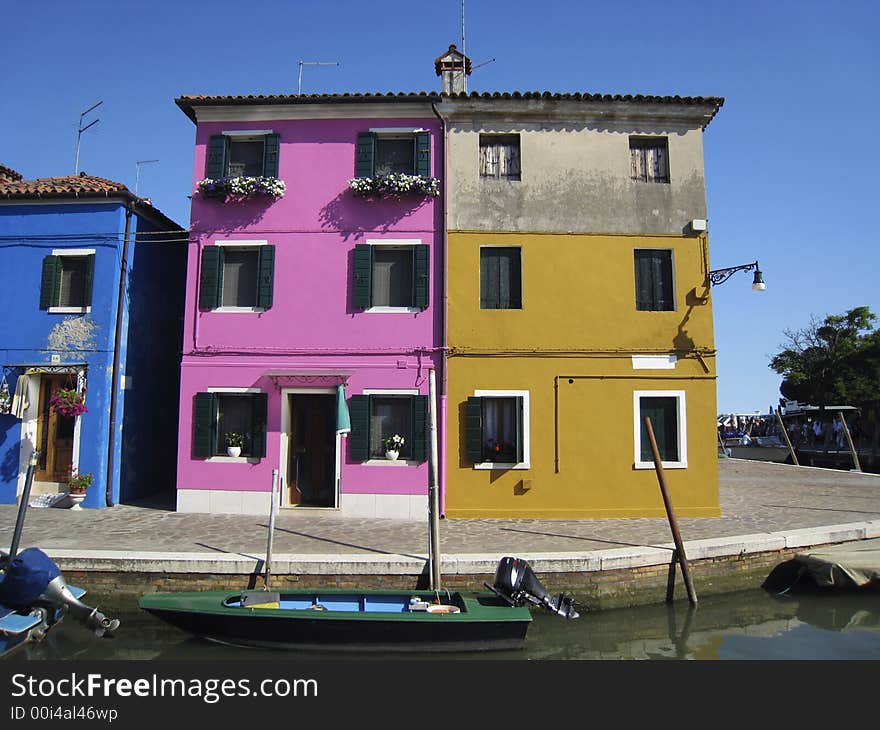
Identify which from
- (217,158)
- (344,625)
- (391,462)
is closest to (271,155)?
(217,158)

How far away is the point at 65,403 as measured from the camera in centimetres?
1280

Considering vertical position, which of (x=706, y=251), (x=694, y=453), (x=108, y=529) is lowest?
(x=108, y=529)

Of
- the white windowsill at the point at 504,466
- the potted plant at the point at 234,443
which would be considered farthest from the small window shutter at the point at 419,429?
the potted plant at the point at 234,443

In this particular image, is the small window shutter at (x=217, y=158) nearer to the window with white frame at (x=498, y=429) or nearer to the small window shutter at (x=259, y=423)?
the small window shutter at (x=259, y=423)

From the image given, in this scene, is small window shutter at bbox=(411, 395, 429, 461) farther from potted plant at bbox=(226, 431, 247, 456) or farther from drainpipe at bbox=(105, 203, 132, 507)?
drainpipe at bbox=(105, 203, 132, 507)

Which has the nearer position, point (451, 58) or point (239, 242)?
point (239, 242)

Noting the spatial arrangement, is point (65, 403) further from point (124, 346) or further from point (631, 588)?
point (631, 588)

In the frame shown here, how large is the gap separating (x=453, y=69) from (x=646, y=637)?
11919 mm

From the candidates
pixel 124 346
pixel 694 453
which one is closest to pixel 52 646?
pixel 124 346

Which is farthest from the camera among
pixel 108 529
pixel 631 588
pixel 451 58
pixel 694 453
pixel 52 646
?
pixel 451 58

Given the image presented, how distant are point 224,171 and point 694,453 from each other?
1126 cm

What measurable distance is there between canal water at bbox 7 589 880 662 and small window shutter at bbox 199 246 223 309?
6.29 meters

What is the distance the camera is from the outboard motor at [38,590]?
24.1 feet

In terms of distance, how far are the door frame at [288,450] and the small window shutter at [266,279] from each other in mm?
1870
